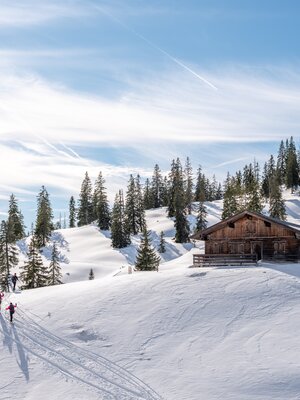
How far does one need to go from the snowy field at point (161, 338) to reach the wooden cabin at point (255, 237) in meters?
5.22

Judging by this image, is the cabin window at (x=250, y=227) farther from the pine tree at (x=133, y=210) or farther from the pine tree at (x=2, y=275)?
the pine tree at (x=133, y=210)

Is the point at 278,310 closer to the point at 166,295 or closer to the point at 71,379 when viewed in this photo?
the point at 166,295

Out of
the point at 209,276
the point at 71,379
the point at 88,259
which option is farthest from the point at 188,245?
the point at 71,379

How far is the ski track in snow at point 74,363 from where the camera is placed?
2131 cm

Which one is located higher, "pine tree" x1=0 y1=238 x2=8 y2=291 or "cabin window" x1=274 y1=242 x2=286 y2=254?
"cabin window" x1=274 y1=242 x2=286 y2=254

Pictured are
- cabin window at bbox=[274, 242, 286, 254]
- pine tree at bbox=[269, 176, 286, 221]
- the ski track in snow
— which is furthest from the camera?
pine tree at bbox=[269, 176, 286, 221]

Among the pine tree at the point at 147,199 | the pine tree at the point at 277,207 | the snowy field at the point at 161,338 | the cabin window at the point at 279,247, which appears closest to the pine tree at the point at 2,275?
the snowy field at the point at 161,338

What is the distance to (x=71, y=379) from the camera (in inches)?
901

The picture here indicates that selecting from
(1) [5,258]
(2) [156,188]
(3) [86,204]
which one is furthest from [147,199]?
(1) [5,258]

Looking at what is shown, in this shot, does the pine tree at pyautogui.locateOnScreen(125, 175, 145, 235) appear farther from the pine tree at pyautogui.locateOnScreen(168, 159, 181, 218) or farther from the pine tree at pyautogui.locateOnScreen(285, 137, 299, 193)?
the pine tree at pyautogui.locateOnScreen(285, 137, 299, 193)

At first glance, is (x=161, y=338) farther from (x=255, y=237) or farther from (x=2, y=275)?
(x=2, y=275)

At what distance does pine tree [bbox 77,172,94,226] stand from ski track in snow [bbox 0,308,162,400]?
304 feet

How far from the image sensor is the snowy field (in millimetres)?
21375

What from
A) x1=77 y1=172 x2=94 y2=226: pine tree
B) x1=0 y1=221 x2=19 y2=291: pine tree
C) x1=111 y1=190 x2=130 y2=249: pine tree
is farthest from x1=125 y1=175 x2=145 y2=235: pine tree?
x1=0 y1=221 x2=19 y2=291: pine tree
